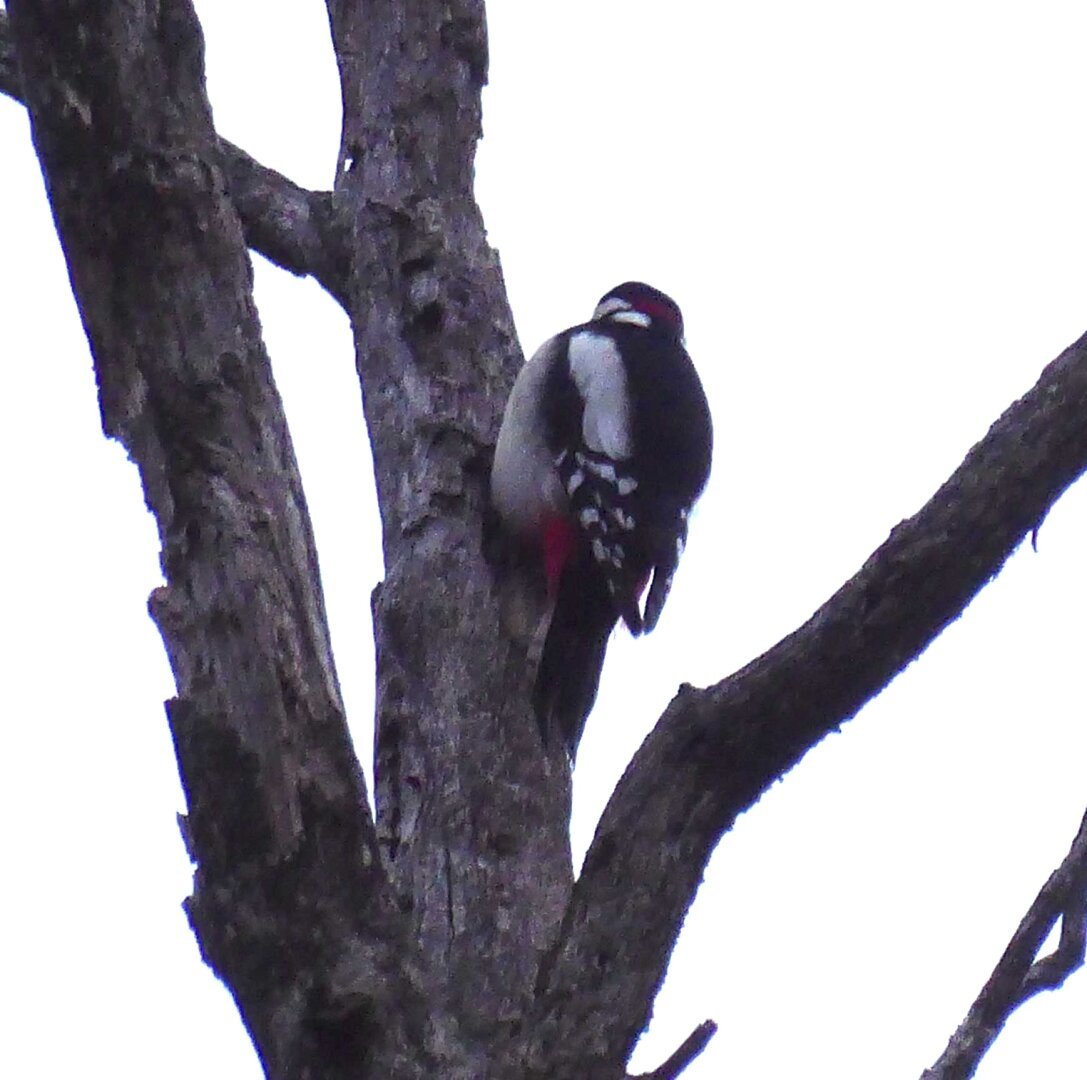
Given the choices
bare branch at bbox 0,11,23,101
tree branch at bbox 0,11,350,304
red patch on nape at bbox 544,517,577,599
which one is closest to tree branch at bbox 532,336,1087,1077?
red patch on nape at bbox 544,517,577,599

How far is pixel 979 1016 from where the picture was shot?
179cm

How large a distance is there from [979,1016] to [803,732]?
0.33 metres

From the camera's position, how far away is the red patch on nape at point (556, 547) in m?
2.82

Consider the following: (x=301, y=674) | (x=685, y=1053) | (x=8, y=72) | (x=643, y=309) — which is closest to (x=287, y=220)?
(x=8, y=72)

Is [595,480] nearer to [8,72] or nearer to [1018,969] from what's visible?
[8,72]

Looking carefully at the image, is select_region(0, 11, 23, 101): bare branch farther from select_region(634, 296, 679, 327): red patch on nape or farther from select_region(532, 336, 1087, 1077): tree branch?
select_region(532, 336, 1087, 1077): tree branch

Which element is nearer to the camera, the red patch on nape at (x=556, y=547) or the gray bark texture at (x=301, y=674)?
the gray bark texture at (x=301, y=674)

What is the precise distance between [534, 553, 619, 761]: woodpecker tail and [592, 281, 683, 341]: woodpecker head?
51.9 inches

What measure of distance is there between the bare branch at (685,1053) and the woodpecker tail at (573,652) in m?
0.80

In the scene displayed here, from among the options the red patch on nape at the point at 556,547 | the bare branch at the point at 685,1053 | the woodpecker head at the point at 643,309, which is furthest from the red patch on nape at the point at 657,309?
the bare branch at the point at 685,1053

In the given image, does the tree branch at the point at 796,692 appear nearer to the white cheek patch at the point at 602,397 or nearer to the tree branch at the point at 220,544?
the tree branch at the point at 220,544

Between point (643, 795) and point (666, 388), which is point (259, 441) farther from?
point (666, 388)

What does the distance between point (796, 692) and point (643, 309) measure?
2.56 metres

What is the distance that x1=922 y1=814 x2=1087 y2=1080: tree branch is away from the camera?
1.77 metres
